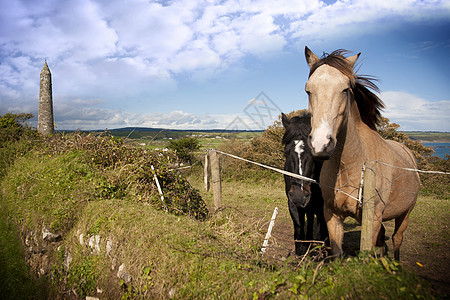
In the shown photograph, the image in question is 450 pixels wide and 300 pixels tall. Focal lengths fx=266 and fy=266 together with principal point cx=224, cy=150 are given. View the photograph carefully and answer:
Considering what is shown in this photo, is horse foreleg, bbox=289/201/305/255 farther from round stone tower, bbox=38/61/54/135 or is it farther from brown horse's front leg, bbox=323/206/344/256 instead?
round stone tower, bbox=38/61/54/135

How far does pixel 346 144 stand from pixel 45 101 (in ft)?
46.1

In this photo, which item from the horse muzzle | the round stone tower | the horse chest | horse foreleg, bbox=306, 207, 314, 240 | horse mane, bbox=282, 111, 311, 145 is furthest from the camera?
the round stone tower

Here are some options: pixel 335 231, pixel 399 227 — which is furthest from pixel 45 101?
pixel 399 227

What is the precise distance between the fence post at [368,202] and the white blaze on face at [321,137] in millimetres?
690

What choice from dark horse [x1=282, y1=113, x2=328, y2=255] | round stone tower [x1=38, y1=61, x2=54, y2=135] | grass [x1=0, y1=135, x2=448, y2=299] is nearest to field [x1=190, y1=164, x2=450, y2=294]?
grass [x1=0, y1=135, x2=448, y2=299]

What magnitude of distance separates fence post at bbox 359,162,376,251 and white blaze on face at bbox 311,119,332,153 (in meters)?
0.69

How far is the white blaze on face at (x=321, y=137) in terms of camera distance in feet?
6.89

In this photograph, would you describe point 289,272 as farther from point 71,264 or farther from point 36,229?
point 36,229

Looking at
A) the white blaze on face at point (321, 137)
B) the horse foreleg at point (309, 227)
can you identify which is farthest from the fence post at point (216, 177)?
the white blaze on face at point (321, 137)

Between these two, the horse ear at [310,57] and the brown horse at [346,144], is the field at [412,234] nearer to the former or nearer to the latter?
the brown horse at [346,144]

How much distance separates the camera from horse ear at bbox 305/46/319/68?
115 inches

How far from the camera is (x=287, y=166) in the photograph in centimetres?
398

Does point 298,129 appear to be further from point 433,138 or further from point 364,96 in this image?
point 433,138

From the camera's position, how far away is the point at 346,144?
8.81 feet
